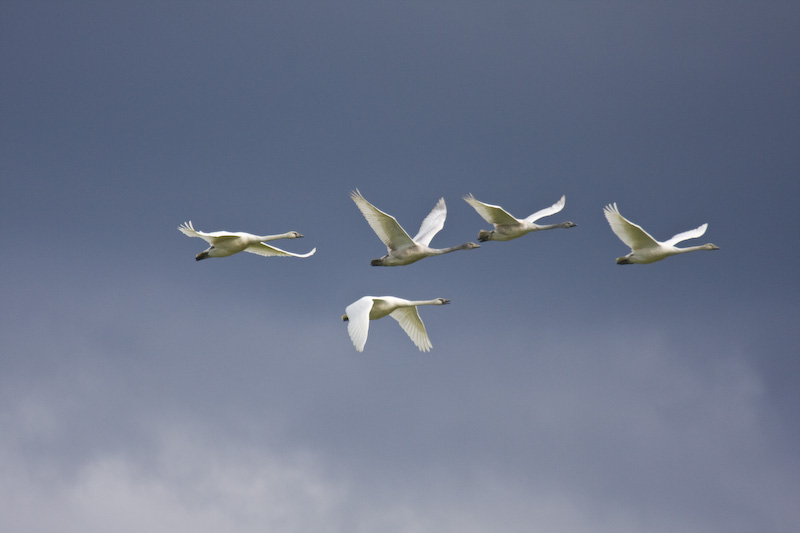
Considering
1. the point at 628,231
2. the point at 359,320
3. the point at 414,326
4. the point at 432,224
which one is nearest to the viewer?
the point at 359,320

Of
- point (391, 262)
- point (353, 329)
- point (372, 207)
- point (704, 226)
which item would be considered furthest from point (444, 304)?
point (704, 226)

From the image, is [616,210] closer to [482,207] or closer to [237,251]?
[482,207]

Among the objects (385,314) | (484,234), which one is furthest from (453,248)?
(385,314)

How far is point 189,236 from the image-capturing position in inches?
1332

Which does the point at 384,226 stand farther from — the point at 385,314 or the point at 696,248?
the point at 696,248

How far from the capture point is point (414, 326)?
35688 millimetres

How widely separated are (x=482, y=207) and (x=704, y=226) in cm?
847

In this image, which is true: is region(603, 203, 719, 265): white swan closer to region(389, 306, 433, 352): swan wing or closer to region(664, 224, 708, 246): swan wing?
region(664, 224, 708, 246): swan wing

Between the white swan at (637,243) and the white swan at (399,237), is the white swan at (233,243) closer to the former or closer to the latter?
the white swan at (399,237)

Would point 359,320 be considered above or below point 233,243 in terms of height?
below

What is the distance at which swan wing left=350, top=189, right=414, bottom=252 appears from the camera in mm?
32688

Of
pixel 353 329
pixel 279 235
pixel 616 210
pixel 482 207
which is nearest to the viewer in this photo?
pixel 353 329

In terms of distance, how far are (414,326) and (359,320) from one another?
257 inches

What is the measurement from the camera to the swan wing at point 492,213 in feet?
111
